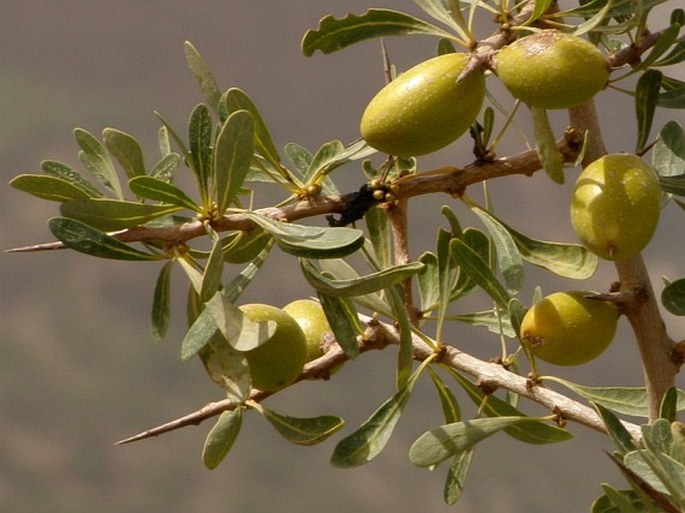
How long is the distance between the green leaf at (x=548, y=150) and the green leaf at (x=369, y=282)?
0.12 m

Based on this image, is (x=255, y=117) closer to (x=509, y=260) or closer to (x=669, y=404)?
(x=509, y=260)

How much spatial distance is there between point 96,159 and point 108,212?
0.54ft

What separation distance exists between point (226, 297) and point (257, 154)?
0.16 metres

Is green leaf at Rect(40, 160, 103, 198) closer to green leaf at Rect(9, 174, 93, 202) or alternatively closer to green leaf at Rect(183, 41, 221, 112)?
green leaf at Rect(9, 174, 93, 202)

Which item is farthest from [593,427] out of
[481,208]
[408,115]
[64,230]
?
[64,230]

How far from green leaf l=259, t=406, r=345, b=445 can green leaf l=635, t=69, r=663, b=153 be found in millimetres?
347

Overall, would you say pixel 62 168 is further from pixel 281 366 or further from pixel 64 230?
pixel 281 366

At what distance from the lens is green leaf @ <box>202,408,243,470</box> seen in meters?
0.89

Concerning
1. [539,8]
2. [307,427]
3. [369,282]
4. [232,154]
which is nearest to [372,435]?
[307,427]

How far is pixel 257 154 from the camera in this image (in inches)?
37.6

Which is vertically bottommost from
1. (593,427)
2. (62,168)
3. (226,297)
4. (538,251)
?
(593,427)

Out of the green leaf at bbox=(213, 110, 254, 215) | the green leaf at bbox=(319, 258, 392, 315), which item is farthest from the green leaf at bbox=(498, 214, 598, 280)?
the green leaf at bbox=(213, 110, 254, 215)

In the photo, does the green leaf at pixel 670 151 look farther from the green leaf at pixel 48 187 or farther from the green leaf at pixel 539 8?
the green leaf at pixel 48 187

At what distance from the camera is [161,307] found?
92 cm
